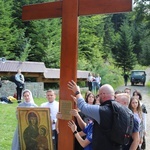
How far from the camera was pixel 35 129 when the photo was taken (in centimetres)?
400

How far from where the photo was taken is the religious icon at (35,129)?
3.94 m

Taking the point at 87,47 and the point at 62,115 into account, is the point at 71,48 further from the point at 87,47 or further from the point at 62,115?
the point at 87,47

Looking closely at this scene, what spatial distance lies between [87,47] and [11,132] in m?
26.7

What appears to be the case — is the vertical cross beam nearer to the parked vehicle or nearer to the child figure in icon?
the child figure in icon

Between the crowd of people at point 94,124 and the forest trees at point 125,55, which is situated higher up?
the forest trees at point 125,55

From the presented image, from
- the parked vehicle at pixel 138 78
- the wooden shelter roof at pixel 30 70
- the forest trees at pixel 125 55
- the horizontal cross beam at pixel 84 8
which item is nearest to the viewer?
the horizontal cross beam at pixel 84 8

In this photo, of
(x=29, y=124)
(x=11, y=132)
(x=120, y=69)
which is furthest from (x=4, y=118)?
(x=120, y=69)

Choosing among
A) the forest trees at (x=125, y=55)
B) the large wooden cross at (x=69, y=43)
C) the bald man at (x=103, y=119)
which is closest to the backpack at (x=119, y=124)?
the bald man at (x=103, y=119)

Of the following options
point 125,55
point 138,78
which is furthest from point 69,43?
point 125,55

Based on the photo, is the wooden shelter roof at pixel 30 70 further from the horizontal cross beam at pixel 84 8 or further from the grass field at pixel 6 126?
the horizontal cross beam at pixel 84 8

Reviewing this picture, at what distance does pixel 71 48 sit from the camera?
12.7 feet

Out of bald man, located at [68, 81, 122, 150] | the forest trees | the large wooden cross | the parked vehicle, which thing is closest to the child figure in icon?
the large wooden cross

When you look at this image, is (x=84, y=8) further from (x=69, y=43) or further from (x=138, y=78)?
(x=138, y=78)

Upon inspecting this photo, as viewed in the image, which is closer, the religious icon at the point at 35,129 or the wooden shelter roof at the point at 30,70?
the religious icon at the point at 35,129
